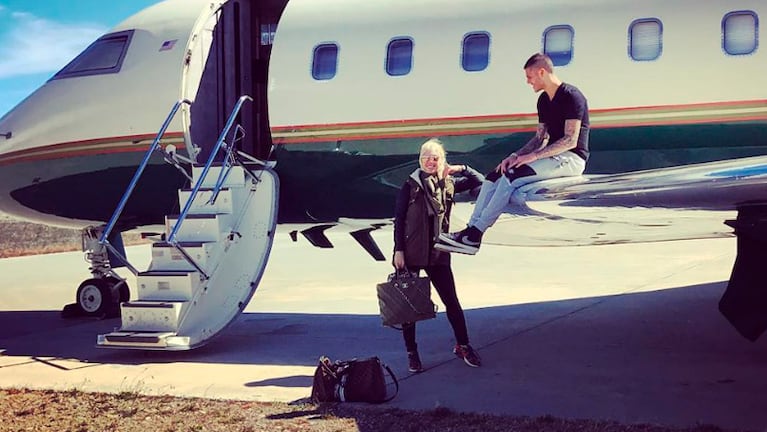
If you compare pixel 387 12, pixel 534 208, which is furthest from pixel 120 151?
pixel 534 208

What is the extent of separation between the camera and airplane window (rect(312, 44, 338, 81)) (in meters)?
9.05

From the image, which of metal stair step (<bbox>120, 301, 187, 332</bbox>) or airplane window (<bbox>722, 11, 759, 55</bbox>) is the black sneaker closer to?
metal stair step (<bbox>120, 301, 187, 332</bbox>)

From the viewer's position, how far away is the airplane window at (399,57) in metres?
8.71

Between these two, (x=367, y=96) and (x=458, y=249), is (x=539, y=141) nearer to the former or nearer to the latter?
(x=458, y=249)

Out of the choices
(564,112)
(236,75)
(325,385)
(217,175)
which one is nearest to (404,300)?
(325,385)

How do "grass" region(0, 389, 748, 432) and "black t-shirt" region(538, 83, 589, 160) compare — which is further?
"black t-shirt" region(538, 83, 589, 160)

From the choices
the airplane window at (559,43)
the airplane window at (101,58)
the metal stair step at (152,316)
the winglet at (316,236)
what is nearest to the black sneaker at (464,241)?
the airplane window at (559,43)

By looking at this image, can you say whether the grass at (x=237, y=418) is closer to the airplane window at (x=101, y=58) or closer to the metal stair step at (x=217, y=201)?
the metal stair step at (x=217, y=201)

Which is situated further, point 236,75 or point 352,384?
point 236,75

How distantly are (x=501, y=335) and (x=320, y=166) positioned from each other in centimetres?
263

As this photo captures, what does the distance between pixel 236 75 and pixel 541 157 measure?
189 inches

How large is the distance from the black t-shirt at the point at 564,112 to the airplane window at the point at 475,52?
1706 mm

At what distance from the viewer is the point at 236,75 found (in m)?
10.1

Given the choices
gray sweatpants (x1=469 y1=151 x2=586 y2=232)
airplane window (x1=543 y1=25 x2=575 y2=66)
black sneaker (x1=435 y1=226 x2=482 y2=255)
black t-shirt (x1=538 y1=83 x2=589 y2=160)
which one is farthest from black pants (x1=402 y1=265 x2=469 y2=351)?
airplane window (x1=543 y1=25 x2=575 y2=66)
